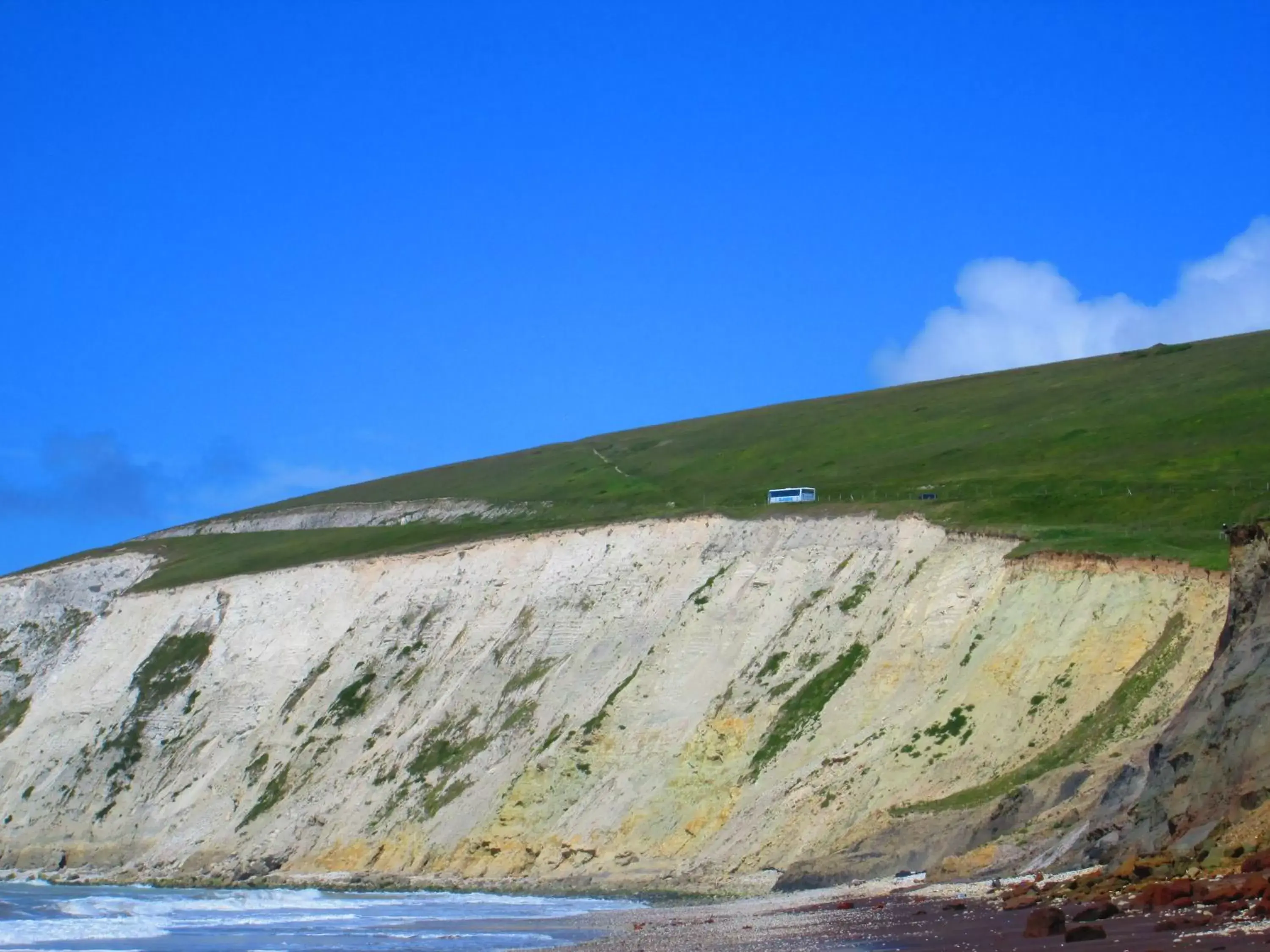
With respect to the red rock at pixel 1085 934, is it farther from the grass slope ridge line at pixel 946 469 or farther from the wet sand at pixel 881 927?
the grass slope ridge line at pixel 946 469

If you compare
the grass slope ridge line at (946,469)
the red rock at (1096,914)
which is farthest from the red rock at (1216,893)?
the grass slope ridge line at (946,469)

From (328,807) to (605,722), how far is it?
11.8m

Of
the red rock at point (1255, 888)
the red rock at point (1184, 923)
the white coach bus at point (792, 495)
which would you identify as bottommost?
the red rock at point (1184, 923)

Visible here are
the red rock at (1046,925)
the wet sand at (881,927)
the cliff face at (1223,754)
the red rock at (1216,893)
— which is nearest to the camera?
the wet sand at (881,927)

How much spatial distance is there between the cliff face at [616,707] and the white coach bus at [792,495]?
14.0 m

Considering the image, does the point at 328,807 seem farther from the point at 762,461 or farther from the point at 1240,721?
the point at 762,461

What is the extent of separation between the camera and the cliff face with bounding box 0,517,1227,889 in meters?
41.6

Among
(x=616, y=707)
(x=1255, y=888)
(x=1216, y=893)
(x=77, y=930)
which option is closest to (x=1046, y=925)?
(x=1216, y=893)

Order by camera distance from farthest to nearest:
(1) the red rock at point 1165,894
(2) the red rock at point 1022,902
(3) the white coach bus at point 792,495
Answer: (3) the white coach bus at point 792,495, (2) the red rock at point 1022,902, (1) the red rock at point 1165,894

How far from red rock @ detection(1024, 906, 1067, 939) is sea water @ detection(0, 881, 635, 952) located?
989cm

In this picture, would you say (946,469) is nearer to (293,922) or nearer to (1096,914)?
(293,922)

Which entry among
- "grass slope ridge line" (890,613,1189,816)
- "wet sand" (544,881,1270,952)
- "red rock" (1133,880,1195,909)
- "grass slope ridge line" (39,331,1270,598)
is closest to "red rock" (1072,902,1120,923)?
"wet sand" (544,881,1270,952)

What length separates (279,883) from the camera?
180ft

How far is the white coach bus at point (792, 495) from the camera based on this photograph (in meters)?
80.1
